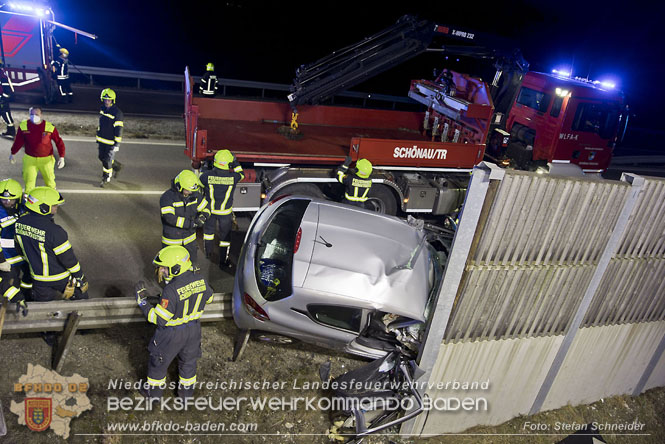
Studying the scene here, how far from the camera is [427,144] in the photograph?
8695 mm

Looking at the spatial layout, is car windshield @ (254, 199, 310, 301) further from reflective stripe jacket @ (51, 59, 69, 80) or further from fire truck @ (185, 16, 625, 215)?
reflective stripe jacket @ (51, 59, 69, 80)

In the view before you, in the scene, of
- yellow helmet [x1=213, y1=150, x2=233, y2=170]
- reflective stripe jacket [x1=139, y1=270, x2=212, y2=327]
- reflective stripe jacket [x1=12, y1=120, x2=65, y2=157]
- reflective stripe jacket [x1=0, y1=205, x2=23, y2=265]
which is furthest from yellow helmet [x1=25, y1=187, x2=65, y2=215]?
reflective stripe jacket [x1=12, y1=120, x2=65, y2=157]

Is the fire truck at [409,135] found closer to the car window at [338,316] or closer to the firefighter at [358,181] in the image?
the firefighter at [358,181]

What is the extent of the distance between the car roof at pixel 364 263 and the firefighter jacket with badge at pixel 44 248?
242 centimetres

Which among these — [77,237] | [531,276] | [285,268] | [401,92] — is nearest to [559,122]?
[531,276]

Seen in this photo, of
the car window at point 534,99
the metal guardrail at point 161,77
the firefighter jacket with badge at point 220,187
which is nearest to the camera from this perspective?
the firefighter jacket with badge at point 220,187

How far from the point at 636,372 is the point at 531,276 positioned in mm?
2836

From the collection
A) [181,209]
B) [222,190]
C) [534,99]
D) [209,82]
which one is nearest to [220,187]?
[222,190]

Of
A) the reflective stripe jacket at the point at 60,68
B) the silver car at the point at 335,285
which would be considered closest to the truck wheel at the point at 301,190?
the silver car at the point at 335,285

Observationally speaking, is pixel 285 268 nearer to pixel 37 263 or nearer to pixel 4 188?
pixel 37 263

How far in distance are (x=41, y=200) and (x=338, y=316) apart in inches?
127

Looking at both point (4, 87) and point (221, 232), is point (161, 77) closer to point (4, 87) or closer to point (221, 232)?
point (4, 87)

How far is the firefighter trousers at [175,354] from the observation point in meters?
4.48

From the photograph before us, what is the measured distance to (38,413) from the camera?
4551 millimetres
